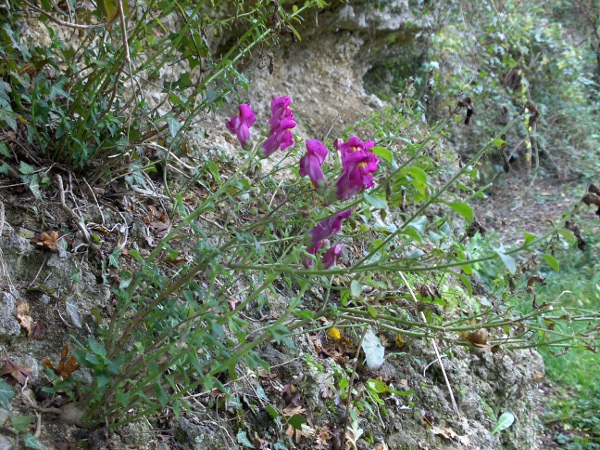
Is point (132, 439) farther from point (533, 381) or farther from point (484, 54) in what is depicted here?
point (484, 54)

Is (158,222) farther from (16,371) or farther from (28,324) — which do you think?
(16,371)

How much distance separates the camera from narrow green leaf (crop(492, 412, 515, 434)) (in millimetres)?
2590

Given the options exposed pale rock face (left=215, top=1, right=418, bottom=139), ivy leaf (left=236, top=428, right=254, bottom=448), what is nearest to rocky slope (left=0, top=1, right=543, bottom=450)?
ivy leaf (left=236, top=428, right=254, bottom=448)

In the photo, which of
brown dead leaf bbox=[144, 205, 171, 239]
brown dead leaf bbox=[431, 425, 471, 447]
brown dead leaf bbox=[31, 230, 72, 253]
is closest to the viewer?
brown dead leaf bbox=[31, 230, 72, 253]

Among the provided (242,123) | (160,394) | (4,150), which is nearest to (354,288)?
(160,394)

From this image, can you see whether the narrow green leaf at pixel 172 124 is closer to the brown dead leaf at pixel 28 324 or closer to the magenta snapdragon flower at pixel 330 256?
the brown dead leaf at pixel 28 324

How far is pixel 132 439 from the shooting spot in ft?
4.94

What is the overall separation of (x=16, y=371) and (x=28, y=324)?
0.18 m

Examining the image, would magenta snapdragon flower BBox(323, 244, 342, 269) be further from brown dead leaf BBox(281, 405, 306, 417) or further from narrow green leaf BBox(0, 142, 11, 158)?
narrow green leaf BBox(0, 142, 11, 158)

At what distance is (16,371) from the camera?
141 cm

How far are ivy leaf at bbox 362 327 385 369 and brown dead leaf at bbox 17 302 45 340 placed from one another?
0.95 metres

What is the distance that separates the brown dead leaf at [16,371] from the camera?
1.41m

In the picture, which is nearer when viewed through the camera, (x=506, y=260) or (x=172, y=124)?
(x=506, y=260)

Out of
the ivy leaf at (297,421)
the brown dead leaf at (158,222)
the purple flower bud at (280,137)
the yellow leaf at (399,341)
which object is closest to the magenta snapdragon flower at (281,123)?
the purple flower bud at (280,137)
